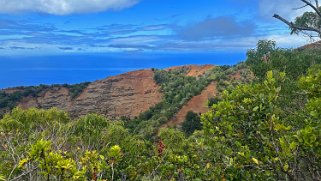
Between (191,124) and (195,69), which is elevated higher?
(195,69)

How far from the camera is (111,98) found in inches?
3066

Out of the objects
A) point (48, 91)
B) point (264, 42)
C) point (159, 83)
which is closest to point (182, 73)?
point (159, 83)

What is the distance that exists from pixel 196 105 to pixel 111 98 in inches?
963

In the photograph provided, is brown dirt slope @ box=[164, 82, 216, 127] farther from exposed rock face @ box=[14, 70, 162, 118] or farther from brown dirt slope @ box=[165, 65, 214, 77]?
brown dirt slope @ box=[165, 65, 214, 77]

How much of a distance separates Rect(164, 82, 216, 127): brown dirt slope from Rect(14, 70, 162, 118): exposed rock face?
1198 cm

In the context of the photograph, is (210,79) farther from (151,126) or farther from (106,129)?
(106,129)

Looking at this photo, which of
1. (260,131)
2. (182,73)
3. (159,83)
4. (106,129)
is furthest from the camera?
(182,73)

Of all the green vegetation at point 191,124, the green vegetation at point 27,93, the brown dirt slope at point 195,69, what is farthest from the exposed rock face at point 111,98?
the green vegetation at point 191,124

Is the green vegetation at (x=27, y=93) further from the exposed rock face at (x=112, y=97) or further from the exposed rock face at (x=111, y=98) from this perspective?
the exposed rock face at (x=111, y=98)

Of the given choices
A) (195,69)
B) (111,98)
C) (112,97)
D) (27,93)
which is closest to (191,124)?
(111,98)

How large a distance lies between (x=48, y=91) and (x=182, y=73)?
28.4 m

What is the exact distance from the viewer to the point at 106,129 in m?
21.4

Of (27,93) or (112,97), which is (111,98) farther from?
(27,93)

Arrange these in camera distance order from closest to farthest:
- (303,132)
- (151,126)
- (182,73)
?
(303,132) < (151,126) < (182,73)
